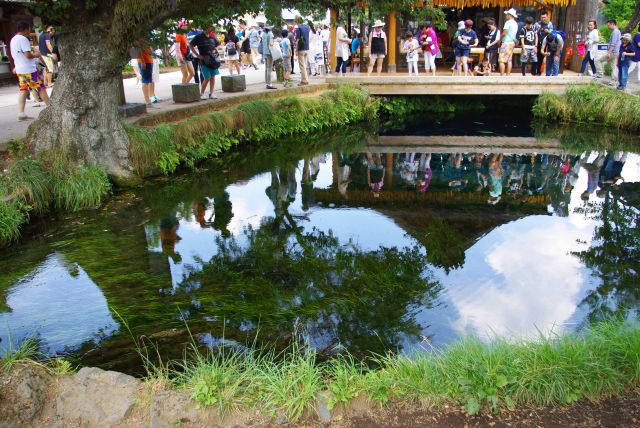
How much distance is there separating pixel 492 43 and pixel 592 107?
9.76 feet

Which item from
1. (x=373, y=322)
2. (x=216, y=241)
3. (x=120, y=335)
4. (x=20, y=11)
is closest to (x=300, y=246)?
(x=216, y=241)

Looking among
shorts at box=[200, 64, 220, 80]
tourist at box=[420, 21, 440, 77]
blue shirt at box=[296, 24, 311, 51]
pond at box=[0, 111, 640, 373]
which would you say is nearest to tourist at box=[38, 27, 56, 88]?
shorts at box=[200, 64, 220, 80]

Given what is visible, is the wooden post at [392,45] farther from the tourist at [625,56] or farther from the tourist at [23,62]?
the tourist at [23,62]

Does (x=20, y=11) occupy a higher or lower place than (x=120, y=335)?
higher

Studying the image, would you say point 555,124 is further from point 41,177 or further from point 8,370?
point 8,370

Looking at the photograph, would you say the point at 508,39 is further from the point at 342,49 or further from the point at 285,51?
the point at 285,51

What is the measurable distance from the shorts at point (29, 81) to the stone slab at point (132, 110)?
152cm

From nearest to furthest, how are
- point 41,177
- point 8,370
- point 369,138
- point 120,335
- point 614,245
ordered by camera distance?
1. point 8,370
2. point 120,335
3. point 614,245
4. point 41,177
5. point 369,138

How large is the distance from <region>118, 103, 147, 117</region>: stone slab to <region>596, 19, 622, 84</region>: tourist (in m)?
11.3

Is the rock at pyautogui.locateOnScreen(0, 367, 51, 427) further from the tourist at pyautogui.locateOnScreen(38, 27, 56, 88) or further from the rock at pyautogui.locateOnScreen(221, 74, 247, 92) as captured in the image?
the tourist at pyautogui.locateOnScreen(38, 27, 56, 88)

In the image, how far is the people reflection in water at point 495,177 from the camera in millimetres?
8836

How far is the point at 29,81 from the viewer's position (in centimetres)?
981

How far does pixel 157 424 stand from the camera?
312 cm

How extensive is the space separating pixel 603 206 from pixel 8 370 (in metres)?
7.89
